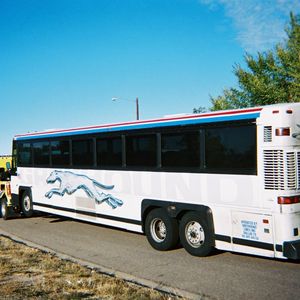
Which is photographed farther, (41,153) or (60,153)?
(41,153)

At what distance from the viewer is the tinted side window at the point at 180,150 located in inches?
338

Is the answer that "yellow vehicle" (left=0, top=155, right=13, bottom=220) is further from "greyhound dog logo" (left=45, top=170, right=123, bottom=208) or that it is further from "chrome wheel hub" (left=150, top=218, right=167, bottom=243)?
"chrome wheel hub" (left=150, top=218, right=167, bottom=243)

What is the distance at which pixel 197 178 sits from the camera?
850cm

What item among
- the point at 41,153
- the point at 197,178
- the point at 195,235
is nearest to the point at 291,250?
the point at 195,235

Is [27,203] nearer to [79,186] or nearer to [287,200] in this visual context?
[79,186]

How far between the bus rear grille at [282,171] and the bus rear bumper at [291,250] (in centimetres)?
91

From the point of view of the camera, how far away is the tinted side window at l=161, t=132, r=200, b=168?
8586 millimetres

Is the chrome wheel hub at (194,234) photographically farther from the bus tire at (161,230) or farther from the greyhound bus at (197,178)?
the bus tire at (161,230)

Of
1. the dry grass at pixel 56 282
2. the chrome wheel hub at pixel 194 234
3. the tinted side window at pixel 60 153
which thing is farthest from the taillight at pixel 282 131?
the tinted side window at pixel 60 153

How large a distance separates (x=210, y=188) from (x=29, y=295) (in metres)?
3.80

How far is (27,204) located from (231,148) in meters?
9.67

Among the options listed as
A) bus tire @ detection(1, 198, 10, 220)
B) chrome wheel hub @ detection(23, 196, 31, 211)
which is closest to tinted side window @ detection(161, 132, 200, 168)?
chrome wheel hub @ detection(23, 196, 31, 211)

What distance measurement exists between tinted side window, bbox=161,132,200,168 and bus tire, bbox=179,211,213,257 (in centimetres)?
104

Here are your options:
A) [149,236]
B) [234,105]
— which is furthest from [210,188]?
[234,105]
